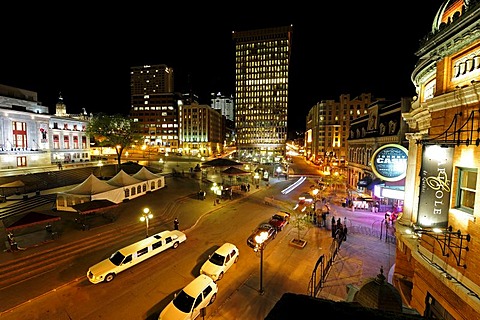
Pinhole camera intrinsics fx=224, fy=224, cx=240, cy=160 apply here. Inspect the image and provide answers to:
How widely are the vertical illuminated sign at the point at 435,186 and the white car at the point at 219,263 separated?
9894mm

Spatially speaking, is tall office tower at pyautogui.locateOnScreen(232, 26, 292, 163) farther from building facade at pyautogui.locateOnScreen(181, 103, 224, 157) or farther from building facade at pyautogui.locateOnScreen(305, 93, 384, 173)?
building facade at pyautogui.locateOnScreen(305, 93, 384, 173)

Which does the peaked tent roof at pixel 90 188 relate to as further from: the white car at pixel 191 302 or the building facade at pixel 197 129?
the building facade at pixel 197 129

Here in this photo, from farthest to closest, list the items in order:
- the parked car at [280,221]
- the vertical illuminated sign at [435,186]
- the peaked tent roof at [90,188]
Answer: the peaked tent roof at [90,188] → the parked car at [280,221] → the vertical illuminated sign at [435,186]

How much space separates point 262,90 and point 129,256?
105 metres

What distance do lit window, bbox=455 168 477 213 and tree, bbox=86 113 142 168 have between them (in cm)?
4513

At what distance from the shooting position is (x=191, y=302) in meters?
9.91

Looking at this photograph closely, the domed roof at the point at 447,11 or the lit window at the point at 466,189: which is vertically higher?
the domed roof at the point at 447,11

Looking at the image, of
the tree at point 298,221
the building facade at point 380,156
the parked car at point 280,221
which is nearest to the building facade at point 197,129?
the building facade at point 380,156

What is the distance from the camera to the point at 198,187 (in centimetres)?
3541

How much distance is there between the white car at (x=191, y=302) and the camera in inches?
379

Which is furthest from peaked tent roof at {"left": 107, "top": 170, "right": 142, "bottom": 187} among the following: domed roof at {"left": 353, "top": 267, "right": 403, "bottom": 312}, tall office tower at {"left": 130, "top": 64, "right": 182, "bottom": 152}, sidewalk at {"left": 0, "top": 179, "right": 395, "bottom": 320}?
tall office tower at {"left": 130, "top": 64, "right": 182, "bottom": 152}

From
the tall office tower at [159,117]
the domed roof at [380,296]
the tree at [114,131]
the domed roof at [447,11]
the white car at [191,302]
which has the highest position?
the tall office tower at [159,117]

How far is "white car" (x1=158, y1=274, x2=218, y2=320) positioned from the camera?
9625mm

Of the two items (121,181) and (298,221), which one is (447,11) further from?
(121,181)
